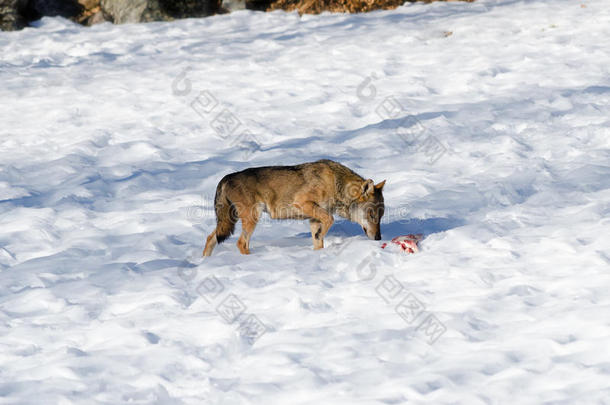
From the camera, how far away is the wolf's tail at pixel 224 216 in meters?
7.29

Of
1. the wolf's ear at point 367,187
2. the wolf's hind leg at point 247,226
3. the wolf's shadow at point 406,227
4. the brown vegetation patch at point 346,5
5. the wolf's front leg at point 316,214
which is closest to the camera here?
the wolf's hind leg at point 247,226

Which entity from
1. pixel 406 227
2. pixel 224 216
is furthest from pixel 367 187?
pixel 224 216

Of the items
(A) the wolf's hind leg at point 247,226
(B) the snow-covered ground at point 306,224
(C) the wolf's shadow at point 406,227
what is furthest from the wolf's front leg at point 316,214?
(C) the wolf's shadow at point 406,227

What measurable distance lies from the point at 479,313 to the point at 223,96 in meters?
8.90

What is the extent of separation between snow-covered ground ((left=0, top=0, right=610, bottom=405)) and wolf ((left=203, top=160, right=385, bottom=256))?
29 centimetres

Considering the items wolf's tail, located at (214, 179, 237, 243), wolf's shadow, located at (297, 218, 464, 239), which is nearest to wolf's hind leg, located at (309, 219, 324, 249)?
wolf's shadow, located at (297, 218, 464, 239)

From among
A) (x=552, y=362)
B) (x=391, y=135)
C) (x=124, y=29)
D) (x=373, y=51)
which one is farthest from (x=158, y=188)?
(x=124, y=29)

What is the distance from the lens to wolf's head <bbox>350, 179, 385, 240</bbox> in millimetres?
7758

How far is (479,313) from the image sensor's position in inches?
235

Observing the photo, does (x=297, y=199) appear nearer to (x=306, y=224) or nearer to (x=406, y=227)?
(x=306, y=224)

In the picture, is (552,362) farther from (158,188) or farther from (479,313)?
(158,188)

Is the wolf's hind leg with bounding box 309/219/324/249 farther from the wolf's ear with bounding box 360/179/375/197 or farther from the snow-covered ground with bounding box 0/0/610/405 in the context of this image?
the wolf's ear with bounding box 360/179/375/197

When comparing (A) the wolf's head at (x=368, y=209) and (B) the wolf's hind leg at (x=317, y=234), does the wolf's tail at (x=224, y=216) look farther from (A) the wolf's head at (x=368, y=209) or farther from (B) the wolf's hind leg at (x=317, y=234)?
(A) the wolf's head at (x=368, y=209)

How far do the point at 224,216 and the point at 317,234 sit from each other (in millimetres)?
1062
